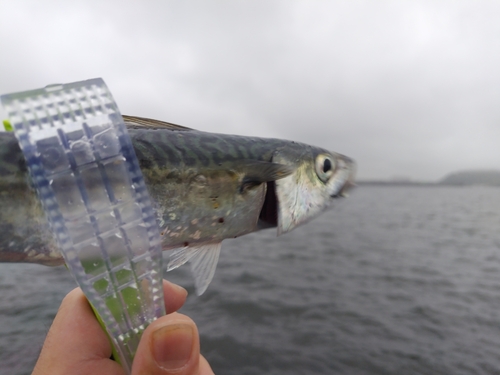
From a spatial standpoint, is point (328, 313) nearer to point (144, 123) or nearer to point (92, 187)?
point (144, 123)

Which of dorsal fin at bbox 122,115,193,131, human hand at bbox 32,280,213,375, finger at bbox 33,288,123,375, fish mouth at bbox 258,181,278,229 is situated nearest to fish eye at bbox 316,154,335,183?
fish mouth at bbox 258,181,278,229

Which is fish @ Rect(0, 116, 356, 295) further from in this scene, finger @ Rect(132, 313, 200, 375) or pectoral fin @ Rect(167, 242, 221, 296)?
finger @ Rect(132, 313, 200, 375)

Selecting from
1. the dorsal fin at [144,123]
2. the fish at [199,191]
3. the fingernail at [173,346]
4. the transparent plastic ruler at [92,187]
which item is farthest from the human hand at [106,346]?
the dorsal fin at [144,123]

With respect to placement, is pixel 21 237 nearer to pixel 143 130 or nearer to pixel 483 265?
pixel 143 130

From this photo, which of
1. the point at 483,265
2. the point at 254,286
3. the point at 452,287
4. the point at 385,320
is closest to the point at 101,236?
the point at 385,320

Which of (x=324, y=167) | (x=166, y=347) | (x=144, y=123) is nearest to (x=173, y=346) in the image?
(x=166, y=347)
